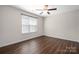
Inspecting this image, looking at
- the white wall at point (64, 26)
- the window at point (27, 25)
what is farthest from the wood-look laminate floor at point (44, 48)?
the window at point (27, 25)

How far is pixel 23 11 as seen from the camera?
4.06 m

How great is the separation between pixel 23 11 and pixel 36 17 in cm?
69

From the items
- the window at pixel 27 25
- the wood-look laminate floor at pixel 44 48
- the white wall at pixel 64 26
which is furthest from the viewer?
the window at pixel 27 25

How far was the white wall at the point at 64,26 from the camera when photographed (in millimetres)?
2891

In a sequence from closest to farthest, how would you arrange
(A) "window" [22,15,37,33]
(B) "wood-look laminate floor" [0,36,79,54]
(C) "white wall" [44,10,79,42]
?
(B) "wood-look laminate floor" [0,36,79,54] < (C) "white wall" [44,10,79,42] < (A) "window" [22,15,37,33]

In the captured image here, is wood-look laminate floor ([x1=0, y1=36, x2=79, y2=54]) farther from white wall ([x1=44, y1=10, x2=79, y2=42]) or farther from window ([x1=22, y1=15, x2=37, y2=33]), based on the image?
window ([x1=22, y1=15, x2=37, y2=33])

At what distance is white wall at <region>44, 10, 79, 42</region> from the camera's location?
9.48 ft

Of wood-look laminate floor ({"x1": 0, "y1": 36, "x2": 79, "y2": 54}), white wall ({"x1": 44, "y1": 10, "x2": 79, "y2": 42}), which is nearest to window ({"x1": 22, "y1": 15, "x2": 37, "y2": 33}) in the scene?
white wall ({"x1": 44, "y1": 10, "x2": 79, "y2": 42})

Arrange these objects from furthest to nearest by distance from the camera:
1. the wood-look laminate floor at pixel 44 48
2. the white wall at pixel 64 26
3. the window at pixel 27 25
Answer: the window at pixel 27 25 < the white wall at pixel 64 26 < the wood-look laminate floor at pixel 44 48

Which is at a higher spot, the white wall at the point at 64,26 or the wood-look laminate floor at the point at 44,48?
the white wall at the point at 64,26

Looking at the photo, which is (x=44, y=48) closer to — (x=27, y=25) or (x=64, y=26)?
(x=64, y=26)

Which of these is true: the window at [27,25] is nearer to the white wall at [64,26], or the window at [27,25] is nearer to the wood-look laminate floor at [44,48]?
the white wall at [64,26]

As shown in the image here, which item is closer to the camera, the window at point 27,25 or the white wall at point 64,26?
the white wall at point 64,26
